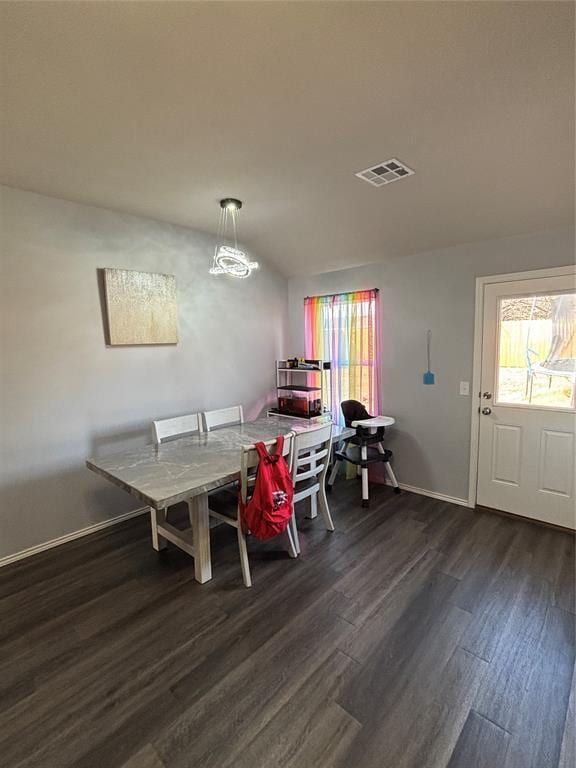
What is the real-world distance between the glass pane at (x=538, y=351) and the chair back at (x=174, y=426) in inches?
102

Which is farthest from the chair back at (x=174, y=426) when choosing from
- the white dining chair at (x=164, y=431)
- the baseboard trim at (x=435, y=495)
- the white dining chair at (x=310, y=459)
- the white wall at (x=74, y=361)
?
the baseboard trim at (x=435, y=495)

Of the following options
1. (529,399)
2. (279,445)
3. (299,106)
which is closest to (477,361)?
(529,399)

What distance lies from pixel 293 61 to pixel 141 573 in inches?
116

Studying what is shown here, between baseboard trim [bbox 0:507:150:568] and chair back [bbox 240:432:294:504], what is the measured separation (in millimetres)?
1459

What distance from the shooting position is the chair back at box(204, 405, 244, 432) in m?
3.15

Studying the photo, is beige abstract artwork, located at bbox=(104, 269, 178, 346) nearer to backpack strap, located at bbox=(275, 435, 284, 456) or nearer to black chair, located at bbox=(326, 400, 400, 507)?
backpack strap, located at bbox=(275, 435, 284, 456)

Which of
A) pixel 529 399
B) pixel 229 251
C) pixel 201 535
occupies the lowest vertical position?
pixel 201 535

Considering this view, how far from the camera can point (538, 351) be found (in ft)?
9.30

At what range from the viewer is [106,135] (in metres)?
1.93

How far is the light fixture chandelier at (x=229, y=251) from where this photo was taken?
7.80 feet

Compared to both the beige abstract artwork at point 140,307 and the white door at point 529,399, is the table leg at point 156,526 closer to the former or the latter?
the beige abstract artwork at point 140,307

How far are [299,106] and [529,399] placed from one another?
2.70m

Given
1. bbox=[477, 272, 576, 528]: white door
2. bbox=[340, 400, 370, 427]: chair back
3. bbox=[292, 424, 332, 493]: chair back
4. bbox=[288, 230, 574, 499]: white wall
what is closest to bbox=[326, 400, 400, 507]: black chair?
bbox=[340, 400, 370, 427]: chair back

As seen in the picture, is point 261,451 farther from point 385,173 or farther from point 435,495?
point 435,495
